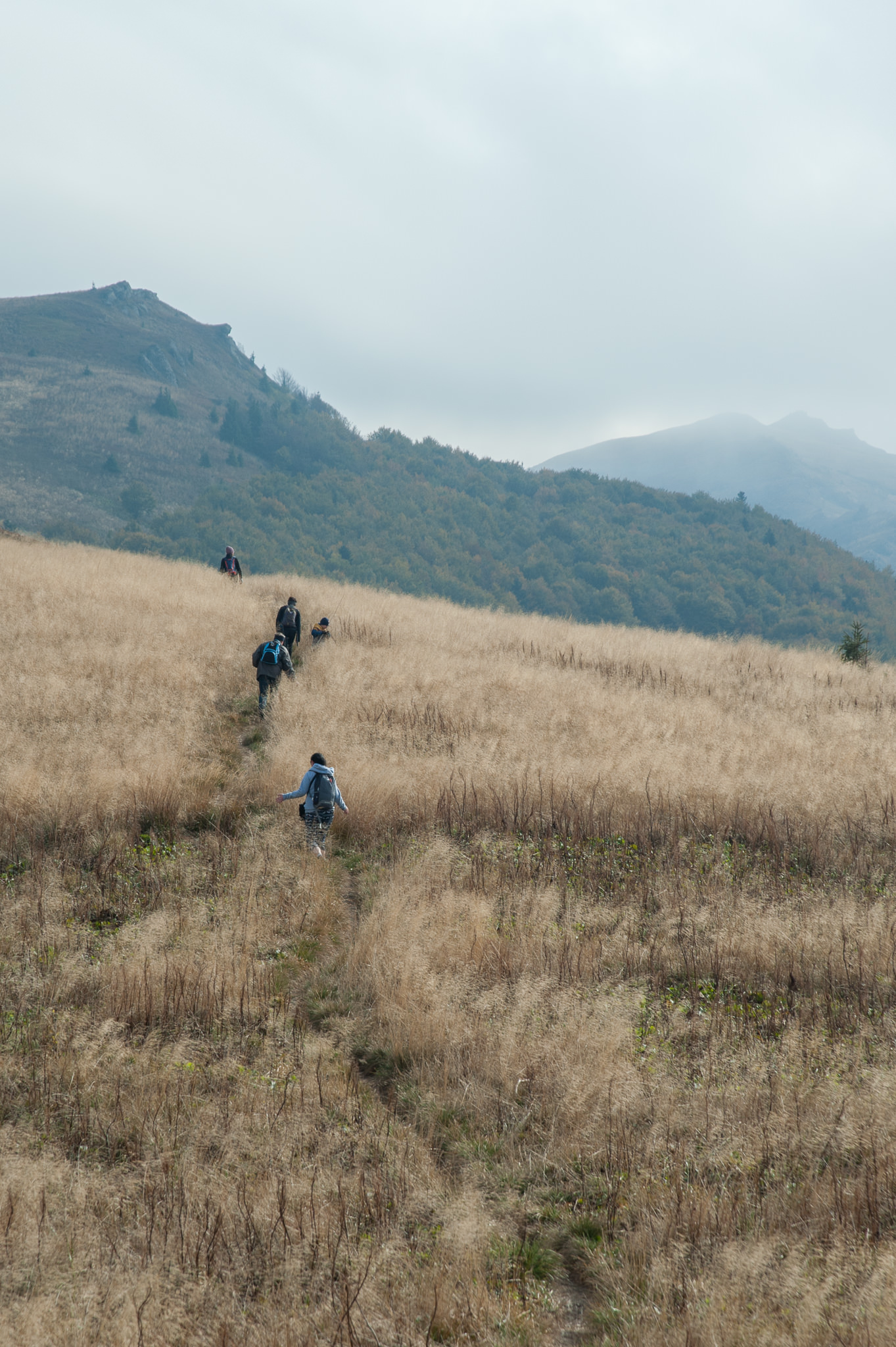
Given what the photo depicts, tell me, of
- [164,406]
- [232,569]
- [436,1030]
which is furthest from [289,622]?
[164,406]

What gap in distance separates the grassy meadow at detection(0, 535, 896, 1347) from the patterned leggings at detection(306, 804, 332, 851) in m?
0.24

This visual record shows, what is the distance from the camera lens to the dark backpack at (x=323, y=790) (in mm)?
7648

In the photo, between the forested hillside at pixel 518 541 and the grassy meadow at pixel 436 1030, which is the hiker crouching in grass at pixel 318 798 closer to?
the grassy meadow at pixel 436 1030

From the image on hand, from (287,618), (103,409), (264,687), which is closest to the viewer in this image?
(264,687)

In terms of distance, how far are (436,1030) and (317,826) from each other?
344 centimetres

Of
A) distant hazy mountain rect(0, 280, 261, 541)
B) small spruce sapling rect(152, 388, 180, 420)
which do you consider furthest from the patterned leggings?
small spruce sapling rect(152, 388, 180, 420)

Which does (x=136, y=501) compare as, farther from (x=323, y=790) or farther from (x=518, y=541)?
(x=323, y=790)

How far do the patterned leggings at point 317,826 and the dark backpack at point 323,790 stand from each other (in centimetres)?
7

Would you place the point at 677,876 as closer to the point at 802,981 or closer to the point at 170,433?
the point at 802,981

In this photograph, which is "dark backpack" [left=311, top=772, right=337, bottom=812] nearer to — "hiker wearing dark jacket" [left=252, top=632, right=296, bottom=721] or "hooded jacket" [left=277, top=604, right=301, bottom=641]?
"hiker wearing dark jacket" [left=252, top=632, right=296, bottom=721]

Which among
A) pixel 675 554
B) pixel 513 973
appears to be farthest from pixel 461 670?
pixel 675 554

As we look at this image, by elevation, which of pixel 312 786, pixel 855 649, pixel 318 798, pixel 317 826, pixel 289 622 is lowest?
pixel 317 826

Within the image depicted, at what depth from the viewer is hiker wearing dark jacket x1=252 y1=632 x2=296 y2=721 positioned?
37.1 feet

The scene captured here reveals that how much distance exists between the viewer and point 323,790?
7.67 meters
